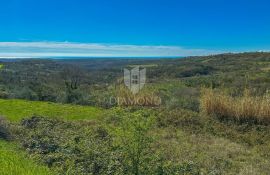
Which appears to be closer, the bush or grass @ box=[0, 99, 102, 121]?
the bush

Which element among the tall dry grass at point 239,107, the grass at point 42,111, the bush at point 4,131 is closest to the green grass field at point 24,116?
the grass at point 42,111

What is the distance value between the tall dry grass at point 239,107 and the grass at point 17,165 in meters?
7.30

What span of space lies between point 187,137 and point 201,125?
176 cm

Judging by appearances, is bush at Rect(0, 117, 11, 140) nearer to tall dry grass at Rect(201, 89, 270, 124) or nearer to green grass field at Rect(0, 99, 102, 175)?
green grass field at Rect(0, 99, 102, 175)

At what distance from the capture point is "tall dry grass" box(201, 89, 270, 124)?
15.0 m

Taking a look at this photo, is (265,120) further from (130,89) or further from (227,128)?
(130,89)

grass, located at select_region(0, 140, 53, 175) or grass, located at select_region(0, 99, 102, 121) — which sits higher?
grass, located at select_region(0, 140, 53, 175)

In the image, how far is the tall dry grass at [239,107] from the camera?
49.2 ft

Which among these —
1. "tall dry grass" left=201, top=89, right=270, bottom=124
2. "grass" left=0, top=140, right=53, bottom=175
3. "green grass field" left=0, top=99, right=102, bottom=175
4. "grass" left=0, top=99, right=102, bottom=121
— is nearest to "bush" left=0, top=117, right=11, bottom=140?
"green grass field" left=0, top=99, right=102, bottom=175

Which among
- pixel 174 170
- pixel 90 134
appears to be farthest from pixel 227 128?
pixel 174 170

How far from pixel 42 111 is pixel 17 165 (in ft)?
28.8

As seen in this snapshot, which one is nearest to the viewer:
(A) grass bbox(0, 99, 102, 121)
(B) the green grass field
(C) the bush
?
(B) the green grass field

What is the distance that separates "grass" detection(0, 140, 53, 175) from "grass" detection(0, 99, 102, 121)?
213 inches

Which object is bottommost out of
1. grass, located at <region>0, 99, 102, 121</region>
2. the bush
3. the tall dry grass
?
grass, located at <region>0, 99, 102, 121</region>
